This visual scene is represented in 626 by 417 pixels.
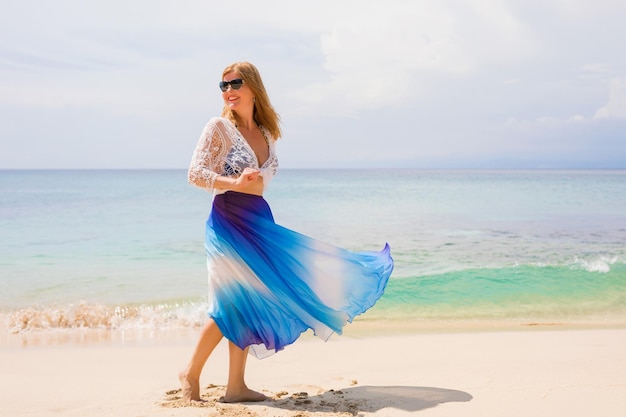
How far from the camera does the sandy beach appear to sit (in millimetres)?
3844

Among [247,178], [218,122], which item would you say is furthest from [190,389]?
[218,122]

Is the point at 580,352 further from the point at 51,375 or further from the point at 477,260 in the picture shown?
the point at 477,260

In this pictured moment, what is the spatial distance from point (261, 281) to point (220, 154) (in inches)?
30.9

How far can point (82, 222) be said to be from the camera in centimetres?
2138

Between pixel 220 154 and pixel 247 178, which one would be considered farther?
pixel 220 154

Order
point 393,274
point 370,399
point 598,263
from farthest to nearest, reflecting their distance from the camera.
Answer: point 598,263
point 393,274
point 370,399

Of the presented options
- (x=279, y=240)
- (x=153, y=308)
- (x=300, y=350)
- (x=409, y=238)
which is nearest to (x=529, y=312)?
(x=300, y=350)

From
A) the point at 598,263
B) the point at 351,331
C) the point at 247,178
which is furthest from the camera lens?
the point at 598,263

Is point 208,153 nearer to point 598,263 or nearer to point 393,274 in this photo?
point 393,274

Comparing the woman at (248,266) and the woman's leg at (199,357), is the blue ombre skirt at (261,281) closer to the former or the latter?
the woman at (248,266)

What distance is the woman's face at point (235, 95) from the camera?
3955 millimetres

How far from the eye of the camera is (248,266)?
3.82 meters

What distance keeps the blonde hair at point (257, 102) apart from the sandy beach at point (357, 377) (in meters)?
1.71

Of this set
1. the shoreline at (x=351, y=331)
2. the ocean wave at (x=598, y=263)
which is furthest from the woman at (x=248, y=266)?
the ocean wave at (x=598, y=263)
